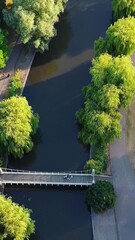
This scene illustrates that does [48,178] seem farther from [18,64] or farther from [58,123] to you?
[18,64]

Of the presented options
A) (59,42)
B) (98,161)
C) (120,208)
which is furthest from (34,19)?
(120,208)

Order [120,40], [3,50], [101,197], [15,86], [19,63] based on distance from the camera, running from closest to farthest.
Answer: [101,197]
[120,40]
[15,86]
[3,50]
[19,63]

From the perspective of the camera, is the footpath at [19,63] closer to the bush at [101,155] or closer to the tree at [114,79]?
the tree at [114,79]

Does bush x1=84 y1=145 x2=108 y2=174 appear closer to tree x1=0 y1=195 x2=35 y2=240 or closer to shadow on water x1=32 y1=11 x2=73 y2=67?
tree x1=0 y1=195 x2=35 y2=240

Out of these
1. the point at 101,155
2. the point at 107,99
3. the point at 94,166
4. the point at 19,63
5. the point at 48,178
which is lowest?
the point at 48,178

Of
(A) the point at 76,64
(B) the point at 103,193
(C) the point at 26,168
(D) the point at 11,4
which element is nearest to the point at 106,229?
(B) the point at 103,193

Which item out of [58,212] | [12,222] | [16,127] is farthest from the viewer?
[16,127]
